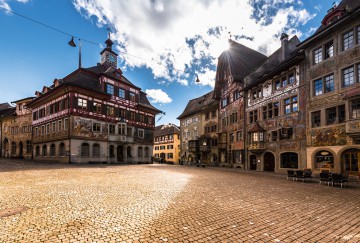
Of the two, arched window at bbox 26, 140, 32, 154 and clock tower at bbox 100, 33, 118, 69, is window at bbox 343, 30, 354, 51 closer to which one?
clock tower at bbox 100, 33, 118, 69

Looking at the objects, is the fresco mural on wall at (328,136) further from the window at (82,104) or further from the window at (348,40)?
the window at (82,104)

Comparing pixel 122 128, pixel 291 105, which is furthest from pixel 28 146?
pixel 291 105

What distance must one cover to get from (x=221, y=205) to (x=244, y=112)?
23.3 m

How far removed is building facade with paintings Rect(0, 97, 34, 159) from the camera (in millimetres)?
38438

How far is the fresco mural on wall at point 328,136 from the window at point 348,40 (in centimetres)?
662

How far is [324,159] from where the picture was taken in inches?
685

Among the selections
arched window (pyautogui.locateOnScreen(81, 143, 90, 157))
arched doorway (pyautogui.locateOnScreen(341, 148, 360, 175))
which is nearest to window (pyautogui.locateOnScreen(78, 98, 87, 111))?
arched window (pyautogui.locateOnScreen(81, 143, 90, 157))

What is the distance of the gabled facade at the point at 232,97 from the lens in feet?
97.8

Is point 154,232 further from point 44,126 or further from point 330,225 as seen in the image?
point 44,126

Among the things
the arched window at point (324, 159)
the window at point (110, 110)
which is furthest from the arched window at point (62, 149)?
the arched window at point (324, 159)

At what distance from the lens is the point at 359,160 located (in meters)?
15.0

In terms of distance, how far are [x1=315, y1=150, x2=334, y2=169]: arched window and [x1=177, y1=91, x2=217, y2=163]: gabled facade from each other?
1965 cm

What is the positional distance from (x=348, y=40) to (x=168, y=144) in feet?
168

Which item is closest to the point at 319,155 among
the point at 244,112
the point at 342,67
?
the point at 342,67
